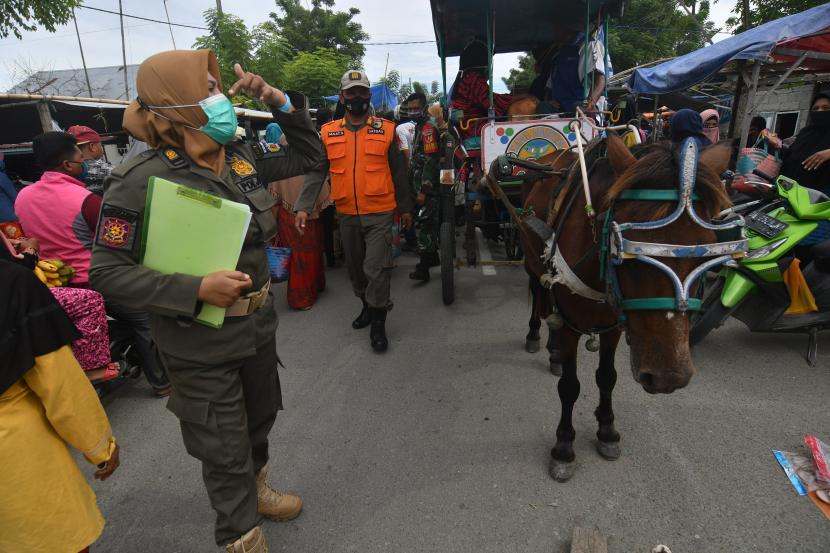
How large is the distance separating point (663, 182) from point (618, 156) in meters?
0.22

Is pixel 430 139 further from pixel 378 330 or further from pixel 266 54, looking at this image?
pixel 266 54

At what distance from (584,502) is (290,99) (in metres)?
2.45

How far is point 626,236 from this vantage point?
1.49m

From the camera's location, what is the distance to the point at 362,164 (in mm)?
3760

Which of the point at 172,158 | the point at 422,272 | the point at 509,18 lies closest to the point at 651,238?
the point at 172,158

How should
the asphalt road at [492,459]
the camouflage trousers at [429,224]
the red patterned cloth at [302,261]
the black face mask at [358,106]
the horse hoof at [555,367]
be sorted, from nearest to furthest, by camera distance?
the asphalt road at [492,459], the horse hoof at [555,367], the black face mask at [358,106], the red patterned cloth at [302,261], the camouflage trousers at [429,224]

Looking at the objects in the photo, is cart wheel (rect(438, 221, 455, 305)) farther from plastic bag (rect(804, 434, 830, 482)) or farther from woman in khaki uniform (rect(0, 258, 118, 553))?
woman in khaki uniform (rect(0, 258, 118, 553))

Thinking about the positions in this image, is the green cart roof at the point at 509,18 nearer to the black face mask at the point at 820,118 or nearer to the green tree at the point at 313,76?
the black face mask at the point at 820,118

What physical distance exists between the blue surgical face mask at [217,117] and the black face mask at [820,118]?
483 centimetres

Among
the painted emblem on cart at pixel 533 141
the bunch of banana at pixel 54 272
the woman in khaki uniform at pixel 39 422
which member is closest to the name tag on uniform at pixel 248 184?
the woman in khaki uniform at pixel 39 422

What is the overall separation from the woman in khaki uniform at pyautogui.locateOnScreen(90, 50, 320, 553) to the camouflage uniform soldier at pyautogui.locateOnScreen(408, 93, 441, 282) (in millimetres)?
3337

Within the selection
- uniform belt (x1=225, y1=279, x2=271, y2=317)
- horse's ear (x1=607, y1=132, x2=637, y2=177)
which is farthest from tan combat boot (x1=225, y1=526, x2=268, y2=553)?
horse's ear (x1=607, y1=132, x2=637, y2=177)

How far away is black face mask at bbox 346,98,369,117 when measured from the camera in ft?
11.9

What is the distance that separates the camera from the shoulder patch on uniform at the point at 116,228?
1.44m
